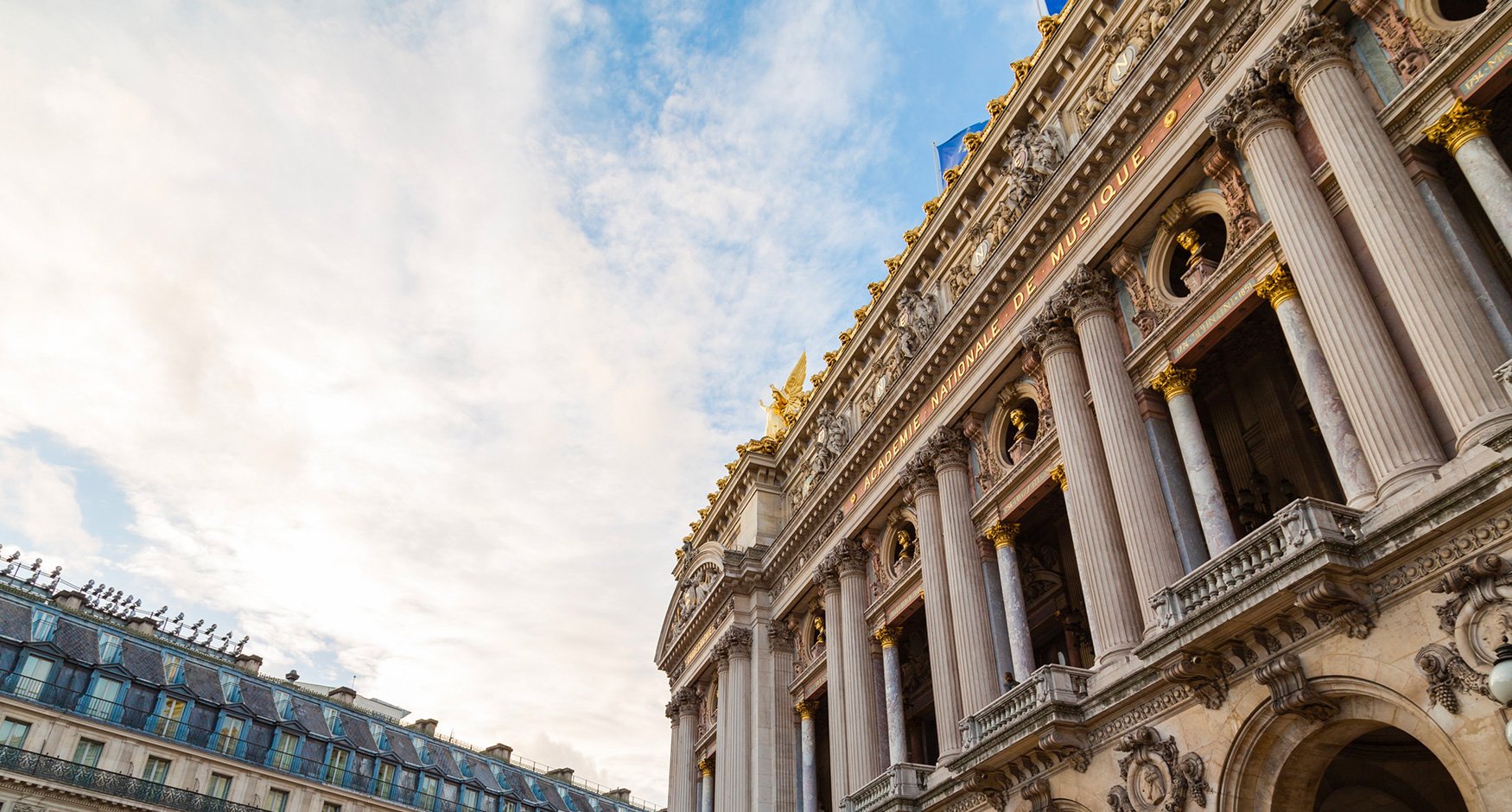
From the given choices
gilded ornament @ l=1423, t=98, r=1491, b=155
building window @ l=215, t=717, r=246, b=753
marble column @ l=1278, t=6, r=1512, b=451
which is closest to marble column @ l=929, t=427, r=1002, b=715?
marble column @ l=1278, t=6, r=1512, b=451

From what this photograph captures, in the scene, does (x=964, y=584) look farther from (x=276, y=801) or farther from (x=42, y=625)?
(x=42, y=625)

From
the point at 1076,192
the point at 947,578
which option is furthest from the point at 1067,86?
the point at 947,578

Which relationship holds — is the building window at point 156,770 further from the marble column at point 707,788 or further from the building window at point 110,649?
the marble column at point 707,788

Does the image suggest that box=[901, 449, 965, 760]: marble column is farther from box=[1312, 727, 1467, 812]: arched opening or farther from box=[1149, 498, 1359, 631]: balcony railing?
box=[1149, 498, 1359, 631]: balcony railing

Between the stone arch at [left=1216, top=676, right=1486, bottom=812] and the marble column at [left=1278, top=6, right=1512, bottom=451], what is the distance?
3.80 meters

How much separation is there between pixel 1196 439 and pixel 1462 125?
21.6 feet

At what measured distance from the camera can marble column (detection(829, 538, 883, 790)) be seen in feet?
91.7

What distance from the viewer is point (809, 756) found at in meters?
33.3

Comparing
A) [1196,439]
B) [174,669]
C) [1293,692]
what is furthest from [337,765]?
[1293,692]

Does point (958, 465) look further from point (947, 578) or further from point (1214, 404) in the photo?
point (1214, 404)

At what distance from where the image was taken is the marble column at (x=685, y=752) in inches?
1661

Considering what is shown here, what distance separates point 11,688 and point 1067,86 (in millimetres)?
50178

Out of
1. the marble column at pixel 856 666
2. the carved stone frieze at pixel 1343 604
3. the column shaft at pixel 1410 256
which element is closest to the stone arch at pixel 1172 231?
the column shaft at pixel 1410 256

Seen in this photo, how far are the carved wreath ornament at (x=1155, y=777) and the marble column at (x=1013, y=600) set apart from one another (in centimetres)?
492
